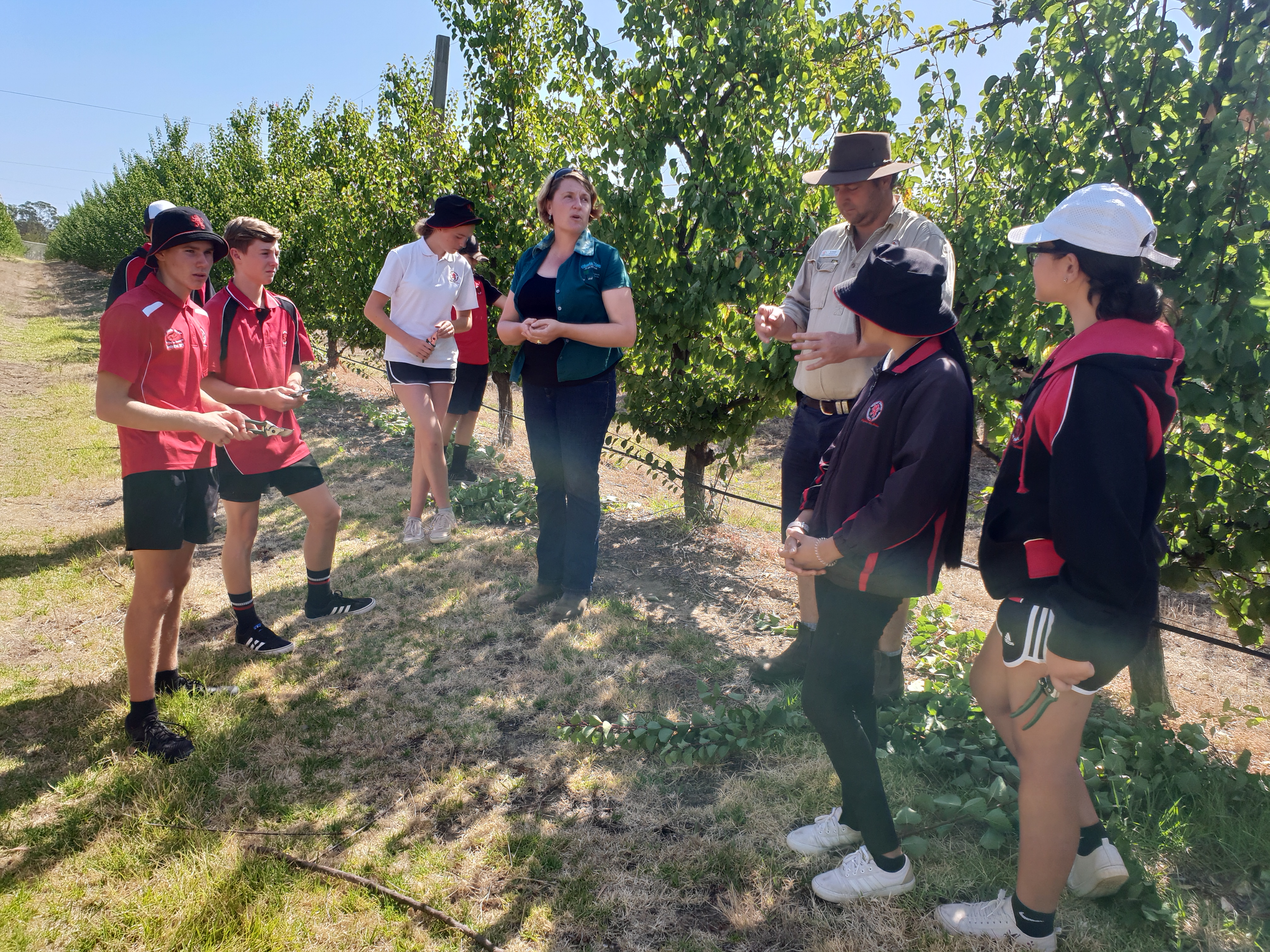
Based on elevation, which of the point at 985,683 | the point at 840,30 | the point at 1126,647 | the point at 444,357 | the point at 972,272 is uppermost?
the point at 840,30

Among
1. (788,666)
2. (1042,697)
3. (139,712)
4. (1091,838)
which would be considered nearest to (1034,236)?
(1042,697)

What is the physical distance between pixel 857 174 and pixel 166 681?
3.37m

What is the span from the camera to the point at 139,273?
13.9ft

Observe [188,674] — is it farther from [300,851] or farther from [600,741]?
[600,741]

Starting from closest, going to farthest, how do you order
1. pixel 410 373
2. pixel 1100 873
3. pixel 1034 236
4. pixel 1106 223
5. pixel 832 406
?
pixel 1106 223
pixel 1034 236
pixel 1100 873
pixel 832 406
pixel 410 373

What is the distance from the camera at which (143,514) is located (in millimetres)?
2701

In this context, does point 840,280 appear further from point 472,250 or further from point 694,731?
point 472,250

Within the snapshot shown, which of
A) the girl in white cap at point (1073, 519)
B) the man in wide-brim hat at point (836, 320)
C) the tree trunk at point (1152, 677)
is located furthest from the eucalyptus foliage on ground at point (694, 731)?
the tree trunk at point (1152, 677)

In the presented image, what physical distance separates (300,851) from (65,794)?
3.01 feet

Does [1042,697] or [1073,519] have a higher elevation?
[1073,519]

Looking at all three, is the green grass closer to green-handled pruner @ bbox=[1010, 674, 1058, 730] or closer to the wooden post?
green-handled pruner @ bbox=[1010, 674, 1058, 730]

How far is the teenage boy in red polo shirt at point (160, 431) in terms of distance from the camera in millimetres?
2604

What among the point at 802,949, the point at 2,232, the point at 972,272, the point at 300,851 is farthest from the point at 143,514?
the point at 2,232

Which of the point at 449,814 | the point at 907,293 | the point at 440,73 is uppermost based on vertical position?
the point at 440,73
